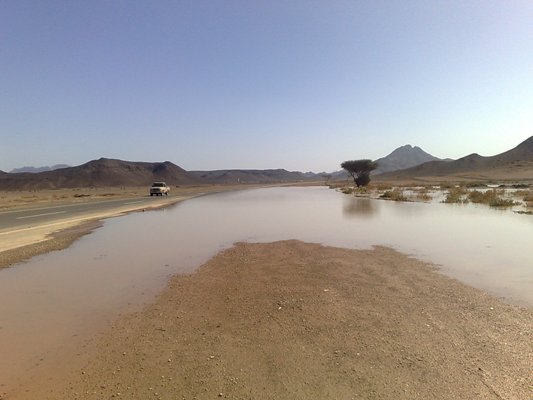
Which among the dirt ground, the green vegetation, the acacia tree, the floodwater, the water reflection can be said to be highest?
the acacia tree

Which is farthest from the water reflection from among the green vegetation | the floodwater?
the green vegetation

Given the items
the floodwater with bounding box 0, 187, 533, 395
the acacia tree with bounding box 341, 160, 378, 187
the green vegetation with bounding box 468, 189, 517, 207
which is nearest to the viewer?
the floodwater with bounding box 0, 187, 533, 395

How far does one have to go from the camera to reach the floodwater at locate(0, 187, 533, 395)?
262 inches

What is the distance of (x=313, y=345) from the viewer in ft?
18.1

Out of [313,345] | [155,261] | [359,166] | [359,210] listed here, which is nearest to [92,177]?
[359,166]

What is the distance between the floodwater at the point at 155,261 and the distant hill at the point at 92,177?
5690 inches

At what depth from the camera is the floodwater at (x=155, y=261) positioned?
664cm

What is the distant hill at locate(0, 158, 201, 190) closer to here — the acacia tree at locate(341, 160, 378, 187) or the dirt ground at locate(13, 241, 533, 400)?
the acacia tree at locate(341, 160, 378, 187)

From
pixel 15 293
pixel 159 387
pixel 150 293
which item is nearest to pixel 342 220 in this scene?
pixel 150 293

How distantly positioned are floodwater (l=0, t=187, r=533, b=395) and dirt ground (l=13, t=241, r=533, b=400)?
783 mm

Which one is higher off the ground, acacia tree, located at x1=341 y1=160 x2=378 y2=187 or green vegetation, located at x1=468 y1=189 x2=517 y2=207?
acacia tree, located at x1=341 y1=160 x2=378 y2=187

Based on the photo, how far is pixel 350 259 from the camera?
37.7ft

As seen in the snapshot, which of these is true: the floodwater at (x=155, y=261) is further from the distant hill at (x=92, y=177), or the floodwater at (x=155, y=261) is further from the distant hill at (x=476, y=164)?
the distant hill at (x=92, y=177)

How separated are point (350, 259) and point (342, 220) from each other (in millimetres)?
11770
